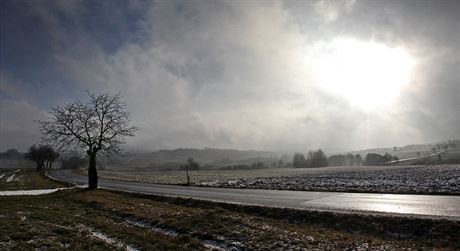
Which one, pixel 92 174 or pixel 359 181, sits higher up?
pixel 92 174

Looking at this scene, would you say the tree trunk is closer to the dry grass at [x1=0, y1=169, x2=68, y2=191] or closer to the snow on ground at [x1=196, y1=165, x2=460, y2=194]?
the dry grass at [x1=0, y1=169, x2=68, y2=191]

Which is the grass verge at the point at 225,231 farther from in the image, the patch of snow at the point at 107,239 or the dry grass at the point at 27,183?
the dry grass at the point at 27,183

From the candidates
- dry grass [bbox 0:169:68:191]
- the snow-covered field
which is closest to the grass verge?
the snow-covered field

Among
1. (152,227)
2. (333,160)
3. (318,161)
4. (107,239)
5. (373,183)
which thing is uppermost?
(333,160)

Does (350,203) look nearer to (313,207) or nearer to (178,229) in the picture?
(313,207)

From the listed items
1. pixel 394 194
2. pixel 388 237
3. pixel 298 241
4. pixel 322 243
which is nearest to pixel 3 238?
pixel 298 241

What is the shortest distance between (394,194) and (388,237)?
39.6ft

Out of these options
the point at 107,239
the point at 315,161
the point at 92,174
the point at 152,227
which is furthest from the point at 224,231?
the point at 315,161

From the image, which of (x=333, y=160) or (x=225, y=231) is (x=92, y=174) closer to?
(x=225, y=231)

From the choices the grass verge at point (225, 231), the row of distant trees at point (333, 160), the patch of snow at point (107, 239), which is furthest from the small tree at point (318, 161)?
the patch of snow at point (107, 239)

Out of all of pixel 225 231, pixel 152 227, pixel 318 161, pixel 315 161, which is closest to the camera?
pixel 225 231

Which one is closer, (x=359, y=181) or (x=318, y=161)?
(x=359, y=181)

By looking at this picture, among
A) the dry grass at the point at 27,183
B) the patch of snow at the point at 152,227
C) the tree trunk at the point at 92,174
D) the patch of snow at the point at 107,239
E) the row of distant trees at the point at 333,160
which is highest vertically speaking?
the row of distant trees at the point at 333,160

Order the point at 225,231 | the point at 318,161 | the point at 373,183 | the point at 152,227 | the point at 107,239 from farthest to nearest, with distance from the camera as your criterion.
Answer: the point at 318,161, the point at 373,183, the point at 152,227, the point at 225,231, the point at 107,239
